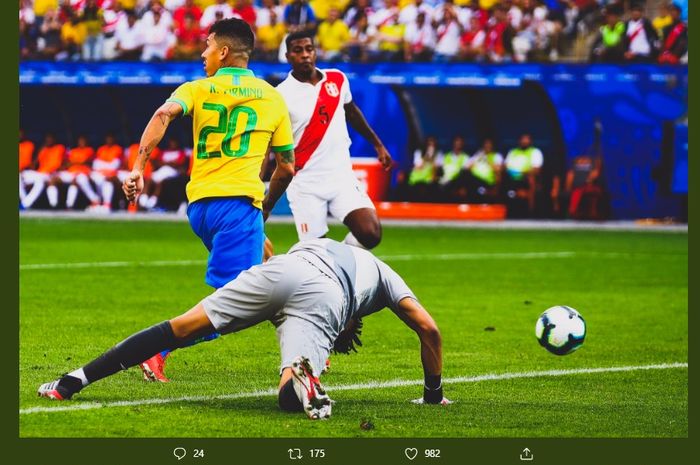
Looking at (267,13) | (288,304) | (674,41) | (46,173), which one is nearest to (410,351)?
(288,304)

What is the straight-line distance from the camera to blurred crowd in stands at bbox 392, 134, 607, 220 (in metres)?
30.7

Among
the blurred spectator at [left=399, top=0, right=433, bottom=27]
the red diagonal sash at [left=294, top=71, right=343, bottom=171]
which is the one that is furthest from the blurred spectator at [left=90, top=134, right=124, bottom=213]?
the red diagonal sash at [left=294, top=71, right=343, bottom=171]

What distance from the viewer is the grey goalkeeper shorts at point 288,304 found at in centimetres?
801

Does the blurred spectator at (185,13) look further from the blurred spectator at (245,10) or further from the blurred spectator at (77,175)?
the blurred spectator at (77,175)

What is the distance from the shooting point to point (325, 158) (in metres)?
11.9

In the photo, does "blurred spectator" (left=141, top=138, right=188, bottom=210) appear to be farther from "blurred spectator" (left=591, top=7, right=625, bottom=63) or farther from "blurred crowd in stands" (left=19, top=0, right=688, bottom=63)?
"blurred spectator" (left=591, top=7, right=625, bottom=63)

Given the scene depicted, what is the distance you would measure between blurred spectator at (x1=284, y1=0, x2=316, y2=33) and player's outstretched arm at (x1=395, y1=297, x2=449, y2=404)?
22846 millimetres

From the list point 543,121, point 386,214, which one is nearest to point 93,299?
point 386,214

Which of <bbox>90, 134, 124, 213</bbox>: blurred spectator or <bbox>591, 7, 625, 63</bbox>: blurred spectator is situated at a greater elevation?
<bbox>591, 7, 625, 63</bbox>: blurred spectator

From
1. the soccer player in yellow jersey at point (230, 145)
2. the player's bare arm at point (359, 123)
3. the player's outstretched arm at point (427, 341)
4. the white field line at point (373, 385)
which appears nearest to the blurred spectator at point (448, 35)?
the player's bare arm at point (359, 123)

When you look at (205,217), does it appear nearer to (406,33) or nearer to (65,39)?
(406,33)

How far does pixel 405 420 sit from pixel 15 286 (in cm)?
218

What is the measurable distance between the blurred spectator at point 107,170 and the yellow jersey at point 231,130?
2490 cm

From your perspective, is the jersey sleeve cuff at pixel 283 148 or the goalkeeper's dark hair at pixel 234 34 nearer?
the goalkeeper's dark hair at pixel 234 34
